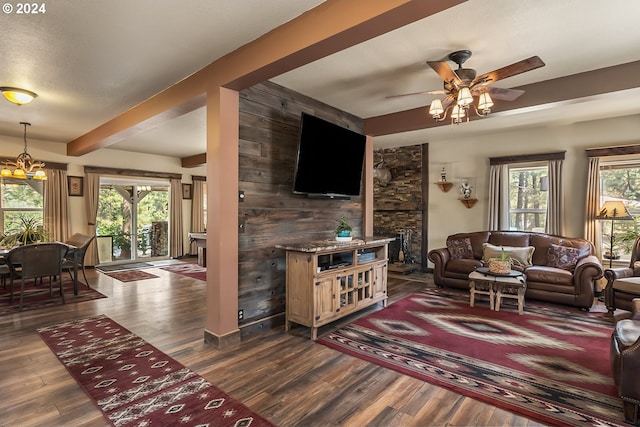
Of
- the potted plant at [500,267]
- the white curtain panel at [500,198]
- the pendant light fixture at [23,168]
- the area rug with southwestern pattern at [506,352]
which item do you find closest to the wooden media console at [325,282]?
the area rug with southwestern pattern at [506,352]

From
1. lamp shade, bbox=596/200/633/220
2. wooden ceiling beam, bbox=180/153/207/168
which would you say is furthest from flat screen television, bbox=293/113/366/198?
wooden ceiling beam, bbox=180/153/207/168

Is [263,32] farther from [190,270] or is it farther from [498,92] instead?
[190,270]

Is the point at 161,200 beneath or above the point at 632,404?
above

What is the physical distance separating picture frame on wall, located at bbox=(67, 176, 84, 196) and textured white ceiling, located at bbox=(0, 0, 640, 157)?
286cm

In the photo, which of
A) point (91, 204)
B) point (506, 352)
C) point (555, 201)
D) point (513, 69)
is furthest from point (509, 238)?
point (91, 204)

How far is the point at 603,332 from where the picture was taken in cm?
340

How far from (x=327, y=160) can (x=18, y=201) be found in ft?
21.4

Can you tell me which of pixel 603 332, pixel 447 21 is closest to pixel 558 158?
pixel 603 332

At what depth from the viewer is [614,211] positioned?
4.46 meters

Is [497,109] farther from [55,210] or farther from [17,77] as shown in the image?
[55,210]

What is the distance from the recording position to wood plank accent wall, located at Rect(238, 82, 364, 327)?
3.33 metres

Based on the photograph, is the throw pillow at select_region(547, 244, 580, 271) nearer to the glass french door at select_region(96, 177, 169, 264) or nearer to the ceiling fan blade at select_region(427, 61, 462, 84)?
the ceiling fan blade at select_region(427, 61, 462, 84)

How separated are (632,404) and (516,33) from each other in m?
2.71

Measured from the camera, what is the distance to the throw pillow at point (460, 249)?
546cm
